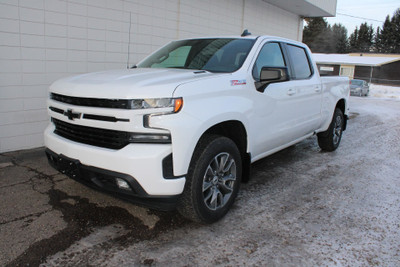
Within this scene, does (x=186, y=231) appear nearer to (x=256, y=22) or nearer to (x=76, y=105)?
(x=76, y=105)

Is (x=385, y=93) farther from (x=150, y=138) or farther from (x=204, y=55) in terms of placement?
(x=150, y=138)

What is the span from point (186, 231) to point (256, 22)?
10254mm

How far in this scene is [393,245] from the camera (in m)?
3.16

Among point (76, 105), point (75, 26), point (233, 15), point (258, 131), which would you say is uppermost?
point (233, 15)

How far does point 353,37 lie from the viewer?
86.6 m

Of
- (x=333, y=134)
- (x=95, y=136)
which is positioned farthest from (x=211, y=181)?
(x=333, y=134)

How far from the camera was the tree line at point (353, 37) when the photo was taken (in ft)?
241

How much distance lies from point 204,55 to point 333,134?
333 centimetres

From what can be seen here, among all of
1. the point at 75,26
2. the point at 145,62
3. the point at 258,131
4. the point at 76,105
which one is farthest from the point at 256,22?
the point at 76,105

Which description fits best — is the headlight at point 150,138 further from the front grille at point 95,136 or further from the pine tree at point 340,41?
the pine tree at point 340,41

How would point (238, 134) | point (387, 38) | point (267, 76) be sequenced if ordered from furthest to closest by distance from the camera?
point (387, 38), point (267, 76), point (238, 134)

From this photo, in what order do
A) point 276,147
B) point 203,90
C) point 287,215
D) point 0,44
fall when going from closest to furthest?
point 203,90
point 287,215
point 276,147
point 0,44

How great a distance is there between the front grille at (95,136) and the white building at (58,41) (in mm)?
2826

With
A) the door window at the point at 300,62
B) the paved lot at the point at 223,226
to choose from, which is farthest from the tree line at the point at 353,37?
the paved lot at the point at 223,226
